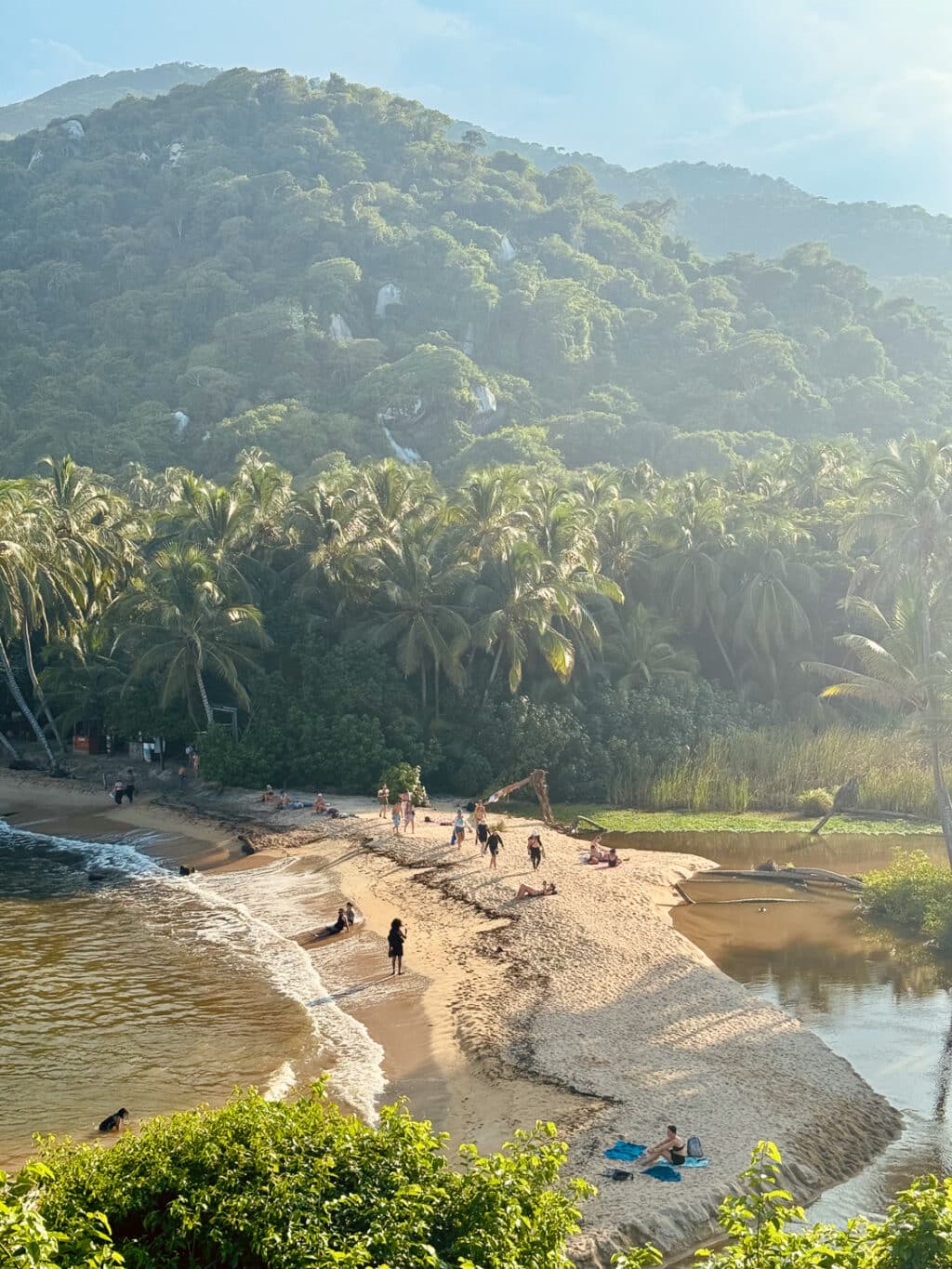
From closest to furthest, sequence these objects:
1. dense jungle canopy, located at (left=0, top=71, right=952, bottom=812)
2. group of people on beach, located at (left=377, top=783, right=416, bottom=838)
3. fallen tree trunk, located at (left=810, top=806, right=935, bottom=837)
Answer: group of people on beach, located at (left=377, top=783, right=416, bottom=838) < fallen tree trunk, located at (left=810, top=806, right=935, bottom=837) < dense jungle canopy, located at (left=0, top=71, right=952, bottom=812)

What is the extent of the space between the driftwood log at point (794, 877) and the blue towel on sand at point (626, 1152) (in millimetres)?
15864

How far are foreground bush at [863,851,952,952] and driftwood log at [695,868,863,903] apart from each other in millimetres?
1378

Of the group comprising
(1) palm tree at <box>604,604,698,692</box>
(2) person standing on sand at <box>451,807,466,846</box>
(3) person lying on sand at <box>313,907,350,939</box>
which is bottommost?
(3) person lying on sand at <box>313,907,350,939</box>

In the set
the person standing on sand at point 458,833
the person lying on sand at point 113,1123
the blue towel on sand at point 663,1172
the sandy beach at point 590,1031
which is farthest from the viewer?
the person standing on sand at point 458,833

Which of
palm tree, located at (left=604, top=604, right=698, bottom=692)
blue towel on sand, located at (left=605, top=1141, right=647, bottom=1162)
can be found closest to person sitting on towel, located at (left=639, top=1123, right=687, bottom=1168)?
blue towel on sand, located at (left=605, top=1141, right=647, bottom=1162)

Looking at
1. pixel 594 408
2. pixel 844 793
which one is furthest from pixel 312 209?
pixel 844 793

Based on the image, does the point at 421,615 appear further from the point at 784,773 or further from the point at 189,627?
the point at 784,773

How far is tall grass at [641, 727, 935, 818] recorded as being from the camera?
38750mm

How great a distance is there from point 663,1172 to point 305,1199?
673 centimetres

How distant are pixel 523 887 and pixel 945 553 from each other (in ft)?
52.7

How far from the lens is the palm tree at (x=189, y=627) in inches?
1598

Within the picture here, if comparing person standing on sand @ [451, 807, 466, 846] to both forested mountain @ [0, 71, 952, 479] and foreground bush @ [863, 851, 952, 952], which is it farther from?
forested mountain @ [0, 71, 952, 479]

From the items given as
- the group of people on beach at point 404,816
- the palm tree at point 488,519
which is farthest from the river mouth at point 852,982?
the palm tree at point 488,519

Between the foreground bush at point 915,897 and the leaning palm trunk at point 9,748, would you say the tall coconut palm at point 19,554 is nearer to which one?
the leaning palm trunk at point 9,748
